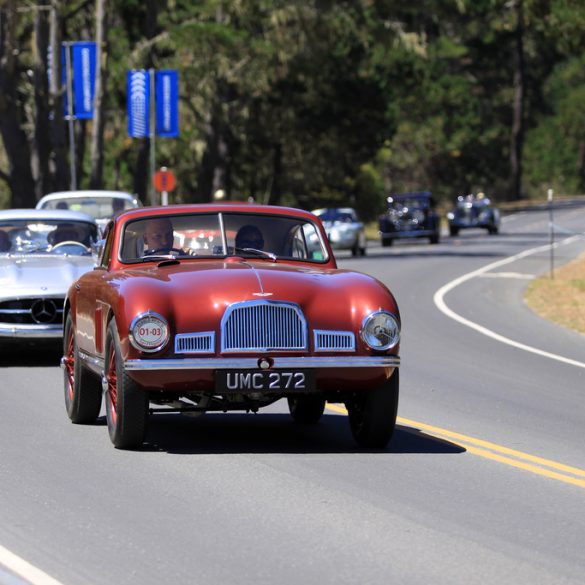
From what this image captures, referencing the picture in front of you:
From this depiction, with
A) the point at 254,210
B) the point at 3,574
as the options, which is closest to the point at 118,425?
the point at 254,210

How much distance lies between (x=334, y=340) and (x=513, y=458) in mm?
1409

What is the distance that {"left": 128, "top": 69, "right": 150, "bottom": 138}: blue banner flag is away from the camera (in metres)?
45.8

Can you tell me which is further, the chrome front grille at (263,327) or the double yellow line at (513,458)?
the chrome front grille at (263,327)

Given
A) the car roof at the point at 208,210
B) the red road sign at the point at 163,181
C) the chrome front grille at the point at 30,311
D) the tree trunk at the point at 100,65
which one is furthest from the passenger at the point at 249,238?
the red road sign at the point at 163,181

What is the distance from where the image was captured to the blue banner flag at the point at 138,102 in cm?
4578

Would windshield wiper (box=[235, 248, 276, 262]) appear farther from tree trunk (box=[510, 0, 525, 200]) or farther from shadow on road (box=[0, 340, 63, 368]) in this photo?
tree trunk (box=[510, 0, 525, 200])

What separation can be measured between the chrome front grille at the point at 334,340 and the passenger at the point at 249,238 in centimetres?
157

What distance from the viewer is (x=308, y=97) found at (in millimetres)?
75062

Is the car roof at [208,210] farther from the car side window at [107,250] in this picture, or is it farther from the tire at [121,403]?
the tire at [121,403]

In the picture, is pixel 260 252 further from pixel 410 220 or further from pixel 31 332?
pixel 410 220

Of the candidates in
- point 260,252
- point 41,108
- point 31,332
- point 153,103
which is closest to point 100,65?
point 153,103

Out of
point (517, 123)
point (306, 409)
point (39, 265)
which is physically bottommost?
point (517, 123)

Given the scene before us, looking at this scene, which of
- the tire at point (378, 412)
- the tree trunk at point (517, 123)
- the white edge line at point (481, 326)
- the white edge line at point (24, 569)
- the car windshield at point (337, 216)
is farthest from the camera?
the tree trunk at point (517, 123)

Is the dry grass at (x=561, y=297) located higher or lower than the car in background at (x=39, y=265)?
lower
